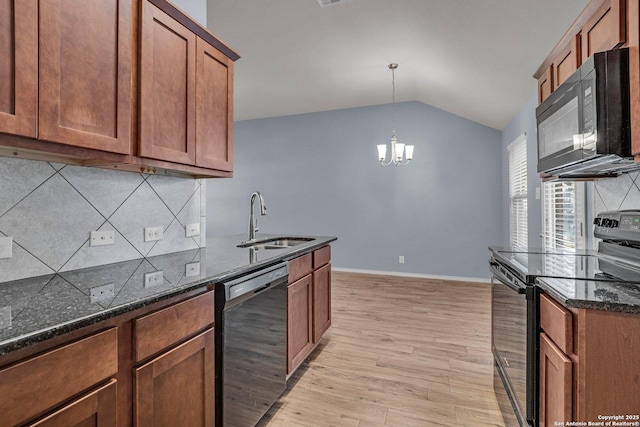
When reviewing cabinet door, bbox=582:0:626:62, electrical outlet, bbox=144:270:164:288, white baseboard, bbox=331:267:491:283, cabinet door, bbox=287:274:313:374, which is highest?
cabinet door, bbox=582:0:626:62

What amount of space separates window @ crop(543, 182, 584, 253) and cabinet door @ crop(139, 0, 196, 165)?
2.49 m

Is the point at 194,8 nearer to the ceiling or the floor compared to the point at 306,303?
nearer to the ceiling

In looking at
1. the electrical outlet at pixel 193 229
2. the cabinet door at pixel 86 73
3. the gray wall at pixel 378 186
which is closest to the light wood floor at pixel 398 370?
the electrical outlet at pixel 193 229

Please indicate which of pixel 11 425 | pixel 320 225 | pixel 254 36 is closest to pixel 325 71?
pixel 254 36

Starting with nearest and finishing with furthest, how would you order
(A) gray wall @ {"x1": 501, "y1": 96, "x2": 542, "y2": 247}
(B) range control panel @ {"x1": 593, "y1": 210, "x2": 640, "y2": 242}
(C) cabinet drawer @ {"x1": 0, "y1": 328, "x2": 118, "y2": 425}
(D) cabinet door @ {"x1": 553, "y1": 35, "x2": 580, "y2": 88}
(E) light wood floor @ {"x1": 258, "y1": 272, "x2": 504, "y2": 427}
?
(C) cabinet drawer @ {"x1": 0, "y1": 328, "x2": 118, "y2": 425} < (B) range control panel @ {"x1": 593, "y1": 210, "x2": 640, "y2": 242} < (D) cabinet door @ {"x1": 553, "y1": 35, "x2": 580, "y2": 88} < (E) light wood floor @ {"x1": 258, "y1": 272, "x2": 504, "y2": 427} < (A) gray wall @ {"x1": 501, "y1": 96, "x2": 542, "y2": 247}

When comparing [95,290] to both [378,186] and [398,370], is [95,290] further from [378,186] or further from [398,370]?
[378,186]

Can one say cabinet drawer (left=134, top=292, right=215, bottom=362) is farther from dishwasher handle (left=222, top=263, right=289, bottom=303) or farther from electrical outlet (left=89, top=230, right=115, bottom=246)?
electrical outlet (left=89, top=230, right=115, bottom=246)

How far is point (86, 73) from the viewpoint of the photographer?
3.99 feet

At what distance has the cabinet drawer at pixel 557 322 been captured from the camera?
3.65 ft

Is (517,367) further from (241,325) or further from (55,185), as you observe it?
(55,185)

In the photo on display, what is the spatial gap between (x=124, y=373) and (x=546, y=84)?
291 cm

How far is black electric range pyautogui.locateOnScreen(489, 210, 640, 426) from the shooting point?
1367mm

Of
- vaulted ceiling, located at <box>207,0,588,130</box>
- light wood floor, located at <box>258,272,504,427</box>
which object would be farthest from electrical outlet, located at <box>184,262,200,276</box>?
vaulted ceiling, located at <box>207,0,588,130</box>

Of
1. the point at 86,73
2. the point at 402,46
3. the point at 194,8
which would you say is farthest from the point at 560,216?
the point at 86,73
